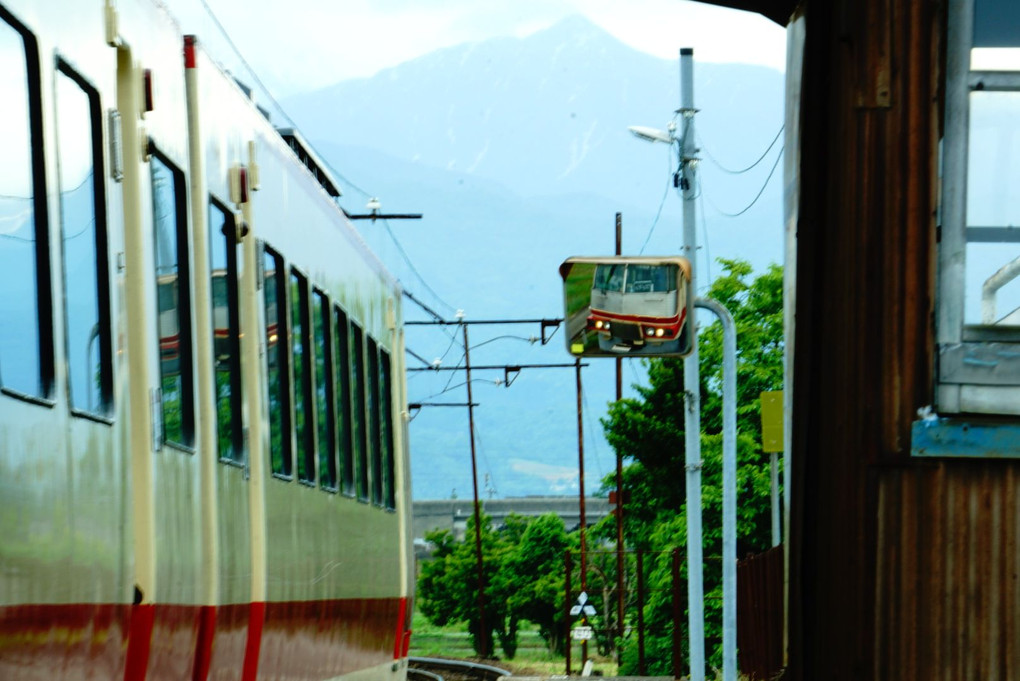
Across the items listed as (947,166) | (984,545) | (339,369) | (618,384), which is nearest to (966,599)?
(984,545)

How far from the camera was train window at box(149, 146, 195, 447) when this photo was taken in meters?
5.34

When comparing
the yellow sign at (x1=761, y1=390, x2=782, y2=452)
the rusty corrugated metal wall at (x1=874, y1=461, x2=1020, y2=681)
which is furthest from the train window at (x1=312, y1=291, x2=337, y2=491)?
the yellow sign at (x1=761, y1=390, x2=782, y2=452)

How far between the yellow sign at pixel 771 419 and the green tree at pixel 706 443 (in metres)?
18.5

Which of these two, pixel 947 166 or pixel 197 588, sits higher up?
pixel 947 166

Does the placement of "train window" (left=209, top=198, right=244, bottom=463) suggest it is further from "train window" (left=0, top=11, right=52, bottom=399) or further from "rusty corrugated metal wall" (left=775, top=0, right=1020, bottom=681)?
"rusty corrugated metal wall" (left=775, top=0, right=1020, bottom=681)

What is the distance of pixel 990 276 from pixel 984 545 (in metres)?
0.74

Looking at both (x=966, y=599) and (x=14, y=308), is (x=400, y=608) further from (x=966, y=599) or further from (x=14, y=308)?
(x=14, y=308)

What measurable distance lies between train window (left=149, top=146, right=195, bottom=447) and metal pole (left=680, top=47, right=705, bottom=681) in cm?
974

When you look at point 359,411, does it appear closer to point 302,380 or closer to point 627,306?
point 302,380

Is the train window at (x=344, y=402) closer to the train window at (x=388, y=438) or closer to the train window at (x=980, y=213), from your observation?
the train window at (x=388, y=438)

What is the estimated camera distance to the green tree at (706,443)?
37.7 meters

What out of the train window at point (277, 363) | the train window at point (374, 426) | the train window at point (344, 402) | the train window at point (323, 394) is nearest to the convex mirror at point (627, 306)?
the train window at point (277, 363)

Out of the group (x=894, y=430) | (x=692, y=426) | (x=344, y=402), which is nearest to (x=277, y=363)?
(x=344, y=402)

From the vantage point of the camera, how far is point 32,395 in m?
3.87
